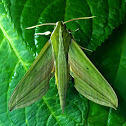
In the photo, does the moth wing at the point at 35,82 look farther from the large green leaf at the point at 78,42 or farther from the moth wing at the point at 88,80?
the moth wing at the point at 88,80

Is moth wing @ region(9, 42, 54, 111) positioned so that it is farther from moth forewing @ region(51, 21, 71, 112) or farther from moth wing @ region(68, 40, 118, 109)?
moth wing @ region(68, 40, 118, 109)

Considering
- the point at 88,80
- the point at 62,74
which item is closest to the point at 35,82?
the point at 62,74

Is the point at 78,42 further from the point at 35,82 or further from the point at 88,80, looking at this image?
the point at 35,82

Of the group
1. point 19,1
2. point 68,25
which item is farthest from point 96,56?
point 19,1

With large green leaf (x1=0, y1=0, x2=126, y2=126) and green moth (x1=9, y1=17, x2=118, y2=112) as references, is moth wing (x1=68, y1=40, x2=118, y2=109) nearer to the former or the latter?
green moth (x1=9, y1=17, x2=118, y2=112)

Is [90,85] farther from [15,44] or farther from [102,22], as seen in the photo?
[15,44]

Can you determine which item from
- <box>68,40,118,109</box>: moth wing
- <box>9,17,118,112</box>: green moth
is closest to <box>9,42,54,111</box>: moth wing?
<box>9,17,118,112</box>: green moth
